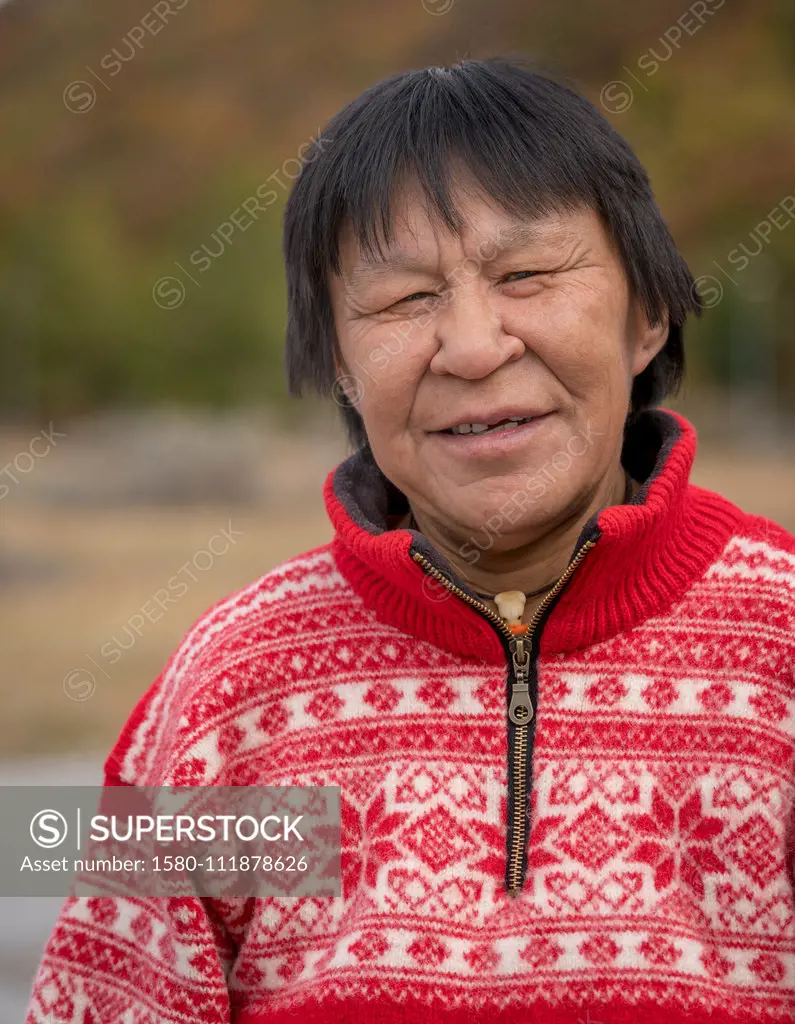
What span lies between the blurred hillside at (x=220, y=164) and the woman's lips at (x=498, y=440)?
1843 cm

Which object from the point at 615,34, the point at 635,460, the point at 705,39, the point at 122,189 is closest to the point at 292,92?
the point at 122,189

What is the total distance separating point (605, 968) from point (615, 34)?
70.3 feet

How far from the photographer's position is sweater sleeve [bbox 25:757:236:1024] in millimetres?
1415

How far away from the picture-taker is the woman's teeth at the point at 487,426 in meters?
1.40

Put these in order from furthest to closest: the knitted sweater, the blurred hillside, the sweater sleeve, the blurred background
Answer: the blurred hillside < the blurred background < the sweater sleeve < the knitted sweater

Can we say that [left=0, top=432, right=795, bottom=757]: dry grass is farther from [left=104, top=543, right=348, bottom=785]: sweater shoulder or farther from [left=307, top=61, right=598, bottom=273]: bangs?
[left=307, top=61, right=598, bottom=273]: bangs

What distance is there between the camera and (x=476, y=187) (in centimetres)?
138

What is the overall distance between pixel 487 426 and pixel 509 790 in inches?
17.6

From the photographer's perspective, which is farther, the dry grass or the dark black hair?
the dry grass

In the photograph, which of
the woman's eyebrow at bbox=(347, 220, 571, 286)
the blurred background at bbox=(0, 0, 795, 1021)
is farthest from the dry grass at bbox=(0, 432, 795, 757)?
the woman's eyebrow at bbox=(347, 220, 571, 286)

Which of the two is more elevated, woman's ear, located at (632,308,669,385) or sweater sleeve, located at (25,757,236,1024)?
woman's ear, located at (632,308,669,385)

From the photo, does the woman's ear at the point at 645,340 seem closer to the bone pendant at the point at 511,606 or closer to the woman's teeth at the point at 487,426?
the woman's teeth at the point at 487,426

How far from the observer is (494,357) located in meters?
1.34

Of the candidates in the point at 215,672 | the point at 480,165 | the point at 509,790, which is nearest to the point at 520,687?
the point at 509,790
